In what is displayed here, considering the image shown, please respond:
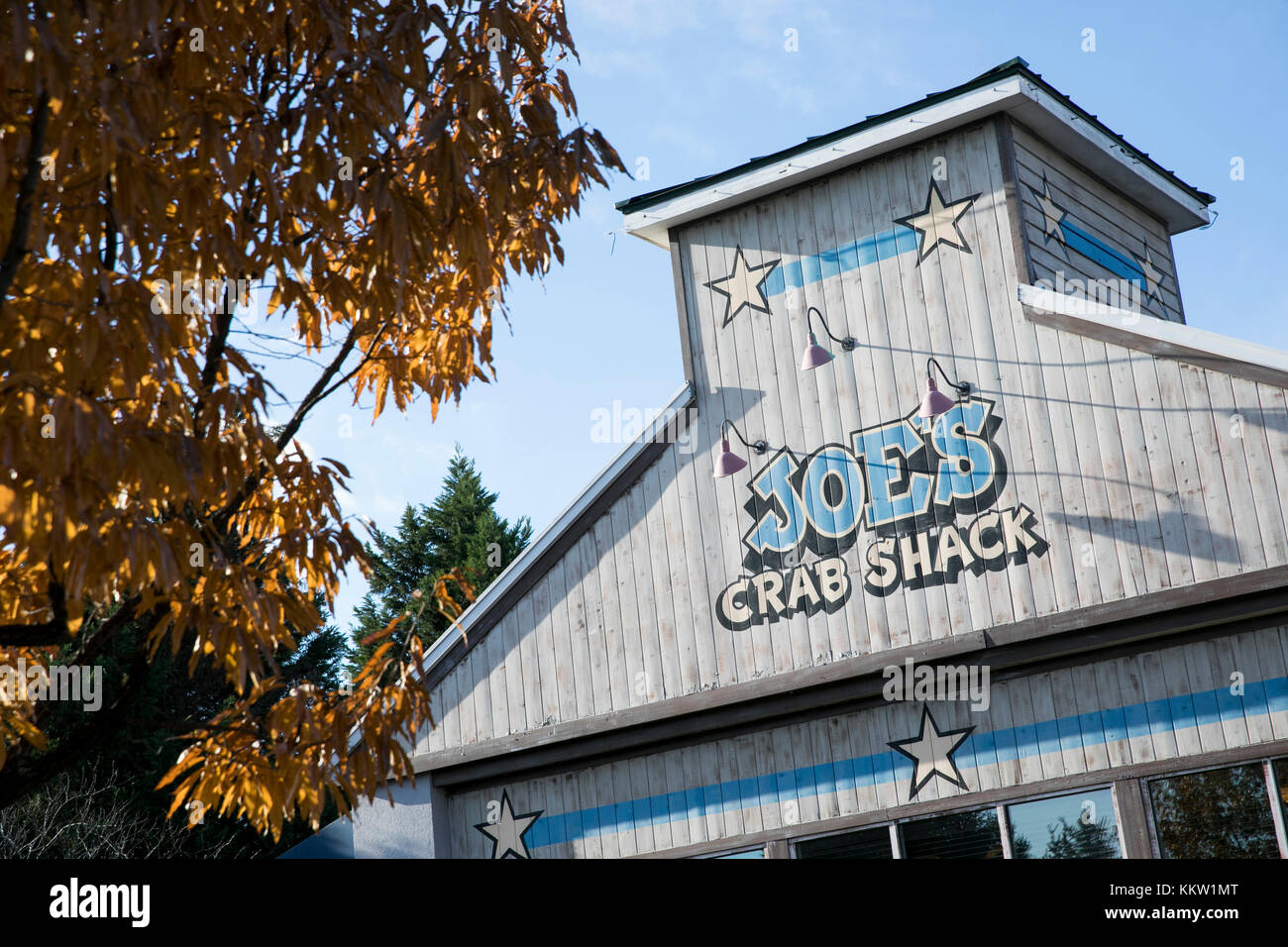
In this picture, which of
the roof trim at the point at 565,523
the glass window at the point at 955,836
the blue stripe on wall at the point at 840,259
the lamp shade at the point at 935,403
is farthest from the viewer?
the roof trim at the point at 565,523

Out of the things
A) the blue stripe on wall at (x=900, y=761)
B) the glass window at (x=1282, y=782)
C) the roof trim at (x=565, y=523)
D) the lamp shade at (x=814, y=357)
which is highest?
the lamp shade at (x=814, y=357)

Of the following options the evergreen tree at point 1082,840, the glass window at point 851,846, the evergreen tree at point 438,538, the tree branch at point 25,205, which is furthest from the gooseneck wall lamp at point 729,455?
the evergreen tree at point 438,538

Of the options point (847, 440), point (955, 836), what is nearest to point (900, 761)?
point (955, 836)

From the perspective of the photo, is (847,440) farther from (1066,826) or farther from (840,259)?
(1066,826)

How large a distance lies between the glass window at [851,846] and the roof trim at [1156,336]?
15.0ft

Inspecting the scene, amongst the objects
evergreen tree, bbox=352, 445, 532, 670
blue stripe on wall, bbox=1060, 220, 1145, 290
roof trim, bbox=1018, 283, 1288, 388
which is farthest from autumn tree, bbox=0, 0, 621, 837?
evergreen tree, bbox=352, 445, 532, 670

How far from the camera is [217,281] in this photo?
3.71m

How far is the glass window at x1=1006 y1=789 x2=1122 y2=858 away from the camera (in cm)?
961

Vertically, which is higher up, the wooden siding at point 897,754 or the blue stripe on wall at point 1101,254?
the blue stripe on wall at point 1101,254

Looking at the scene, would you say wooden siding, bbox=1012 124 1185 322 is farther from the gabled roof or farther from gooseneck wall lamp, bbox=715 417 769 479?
gooseneck wall lamp, bbox=715 417 769 479

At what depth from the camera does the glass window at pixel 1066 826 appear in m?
9.61

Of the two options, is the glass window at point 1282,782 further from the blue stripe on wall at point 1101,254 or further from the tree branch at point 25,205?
the tree branch at point 25,205

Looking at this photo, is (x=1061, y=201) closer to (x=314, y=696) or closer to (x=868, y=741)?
(x=868, y=741)

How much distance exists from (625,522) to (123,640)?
16.8 m
